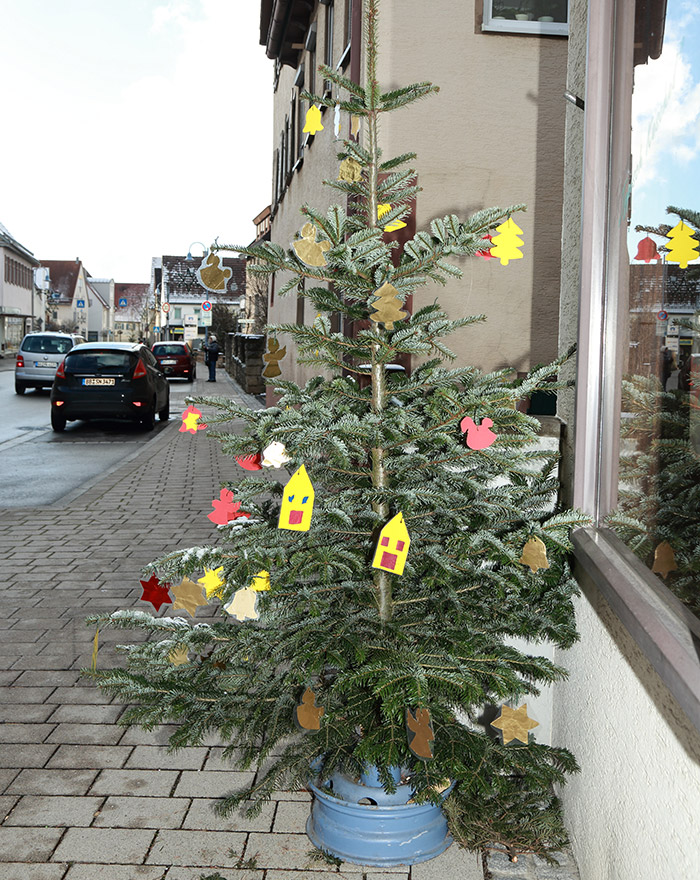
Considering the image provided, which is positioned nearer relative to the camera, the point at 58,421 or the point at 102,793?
the point at 102,793

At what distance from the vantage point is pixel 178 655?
3273 mm

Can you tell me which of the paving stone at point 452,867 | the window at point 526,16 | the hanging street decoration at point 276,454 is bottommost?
the paving stone at point 452,867

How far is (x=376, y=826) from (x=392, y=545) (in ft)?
3.07

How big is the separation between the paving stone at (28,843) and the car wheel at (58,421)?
14900mm

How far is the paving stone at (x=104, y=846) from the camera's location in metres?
3.04

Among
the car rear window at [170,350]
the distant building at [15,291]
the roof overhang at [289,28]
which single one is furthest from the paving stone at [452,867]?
the distant building at [15,291]

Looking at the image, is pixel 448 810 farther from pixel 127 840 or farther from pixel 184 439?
pixel 184 439

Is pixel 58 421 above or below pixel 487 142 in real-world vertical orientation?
below

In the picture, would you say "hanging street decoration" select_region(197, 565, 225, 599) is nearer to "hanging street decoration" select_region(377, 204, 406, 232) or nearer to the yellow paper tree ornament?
"hanging street decoration" select_region(377, 204, 406, 232)

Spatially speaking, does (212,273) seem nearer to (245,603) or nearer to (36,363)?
(245,603)

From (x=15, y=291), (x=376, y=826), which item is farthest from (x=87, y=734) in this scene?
(x=15, y=291)

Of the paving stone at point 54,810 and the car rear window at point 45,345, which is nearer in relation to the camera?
the paving stone at point 54,810

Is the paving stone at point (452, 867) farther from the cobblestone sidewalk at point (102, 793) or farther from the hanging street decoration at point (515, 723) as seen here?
the hanging street decoration at point (515, 723)

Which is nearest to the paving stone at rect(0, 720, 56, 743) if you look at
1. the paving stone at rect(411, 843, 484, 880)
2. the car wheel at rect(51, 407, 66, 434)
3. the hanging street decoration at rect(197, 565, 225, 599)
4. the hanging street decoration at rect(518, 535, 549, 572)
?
the hanging street decoration at rect(197, 565, 225, 599)
